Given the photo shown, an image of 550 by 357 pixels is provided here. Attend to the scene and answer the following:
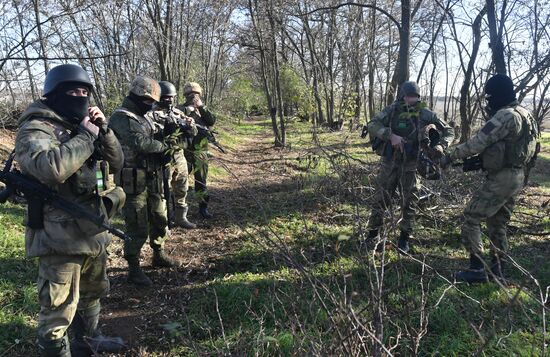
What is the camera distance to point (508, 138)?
3.92 metres

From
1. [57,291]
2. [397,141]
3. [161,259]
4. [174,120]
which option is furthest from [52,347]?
[397,141]

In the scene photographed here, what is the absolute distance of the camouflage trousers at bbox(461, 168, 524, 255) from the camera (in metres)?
4.00

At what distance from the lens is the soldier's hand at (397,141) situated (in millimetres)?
4555

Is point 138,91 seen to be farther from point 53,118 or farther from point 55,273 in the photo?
point 55,273

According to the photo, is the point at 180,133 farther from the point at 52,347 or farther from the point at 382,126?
the point at 382,126

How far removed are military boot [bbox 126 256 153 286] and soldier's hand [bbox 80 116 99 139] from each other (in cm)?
190

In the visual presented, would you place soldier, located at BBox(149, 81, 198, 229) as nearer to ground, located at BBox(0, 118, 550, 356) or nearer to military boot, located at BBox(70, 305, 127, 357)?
ground, located at BBox(0, 118, 550, 356)

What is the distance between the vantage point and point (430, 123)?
15.8 ft

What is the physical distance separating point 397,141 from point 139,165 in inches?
116

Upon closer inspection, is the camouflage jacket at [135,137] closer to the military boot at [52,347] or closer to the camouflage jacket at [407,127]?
the military boot at [52,347]

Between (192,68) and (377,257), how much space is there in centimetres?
2282

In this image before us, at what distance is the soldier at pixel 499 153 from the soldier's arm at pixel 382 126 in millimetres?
845

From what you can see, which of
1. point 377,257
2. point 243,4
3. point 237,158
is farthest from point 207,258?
point 243,4

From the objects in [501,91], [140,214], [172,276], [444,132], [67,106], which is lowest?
[172,276]
